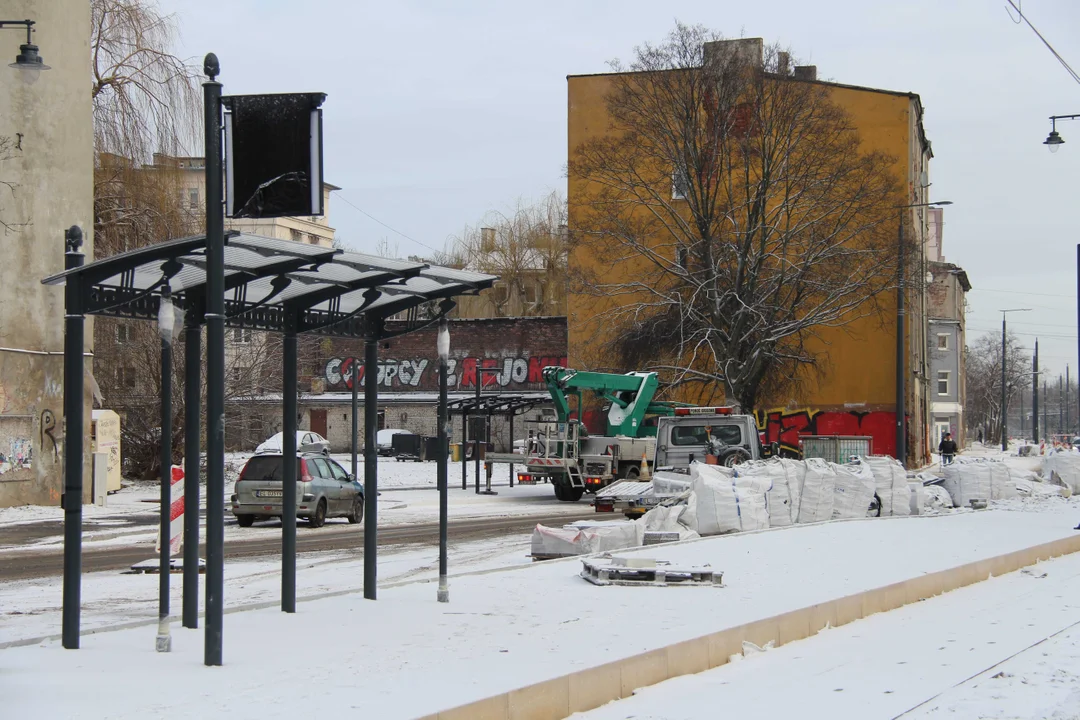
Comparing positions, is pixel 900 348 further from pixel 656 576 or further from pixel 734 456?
pixel 656 576

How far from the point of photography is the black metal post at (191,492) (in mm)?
10109

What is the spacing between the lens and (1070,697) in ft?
29.4

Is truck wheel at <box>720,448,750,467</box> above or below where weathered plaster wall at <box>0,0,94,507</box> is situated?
below

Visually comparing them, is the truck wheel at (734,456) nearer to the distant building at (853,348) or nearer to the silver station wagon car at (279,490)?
the silver station wagon car at (279,490)

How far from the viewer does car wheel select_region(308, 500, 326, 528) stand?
1020 inches

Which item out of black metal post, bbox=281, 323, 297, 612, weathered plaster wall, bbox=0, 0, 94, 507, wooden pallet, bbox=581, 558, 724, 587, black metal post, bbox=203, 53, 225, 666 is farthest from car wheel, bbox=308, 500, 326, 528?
black metal post, bbox=203, 53, 225, 666

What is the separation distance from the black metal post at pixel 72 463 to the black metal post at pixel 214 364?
1021mm

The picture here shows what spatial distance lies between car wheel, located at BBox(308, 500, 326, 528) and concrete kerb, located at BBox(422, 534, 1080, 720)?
46.3ft

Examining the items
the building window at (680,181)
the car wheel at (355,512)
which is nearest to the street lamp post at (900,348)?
the building window at (680,181)

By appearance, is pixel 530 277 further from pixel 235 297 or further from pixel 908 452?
pixel 235 297

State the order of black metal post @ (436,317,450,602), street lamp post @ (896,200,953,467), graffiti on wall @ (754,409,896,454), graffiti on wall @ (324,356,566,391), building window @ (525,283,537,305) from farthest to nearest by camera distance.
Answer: building window @ (525,283,537,305)
graffiti on wall @ (324,356,566,391)
graffiti on wall @ (754,409,896,454)
street lamp post @ (896,200,953,467)
black metal post @ (436,317,450,602)

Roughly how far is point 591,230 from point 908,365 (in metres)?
15.9

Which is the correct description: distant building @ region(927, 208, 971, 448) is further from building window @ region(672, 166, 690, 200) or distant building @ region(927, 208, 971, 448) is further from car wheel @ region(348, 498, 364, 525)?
car wheel @ region(348, 498, 364, 525)

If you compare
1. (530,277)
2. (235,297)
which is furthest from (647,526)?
(530,277)
